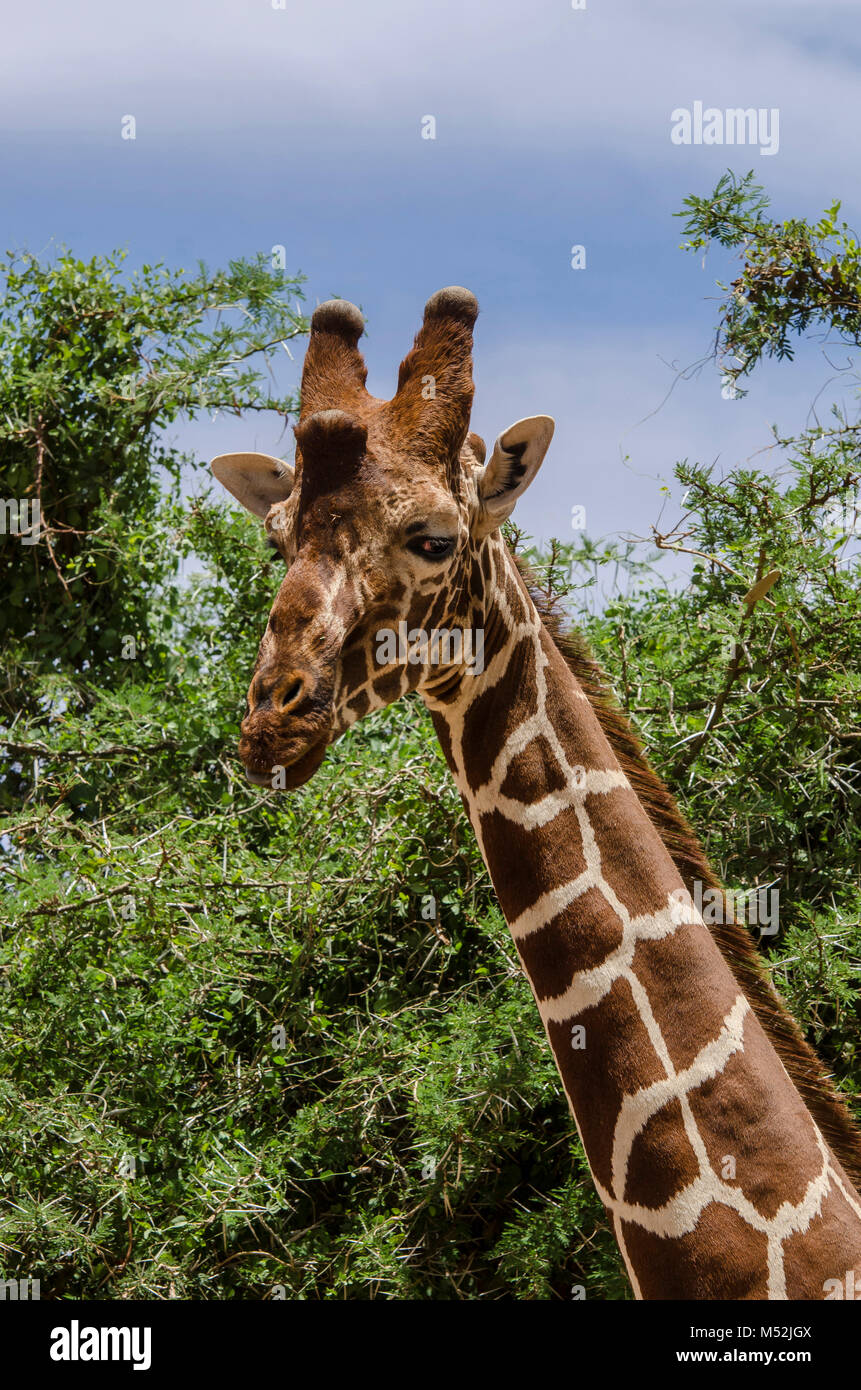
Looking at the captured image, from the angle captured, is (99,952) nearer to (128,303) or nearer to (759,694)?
(759,694)

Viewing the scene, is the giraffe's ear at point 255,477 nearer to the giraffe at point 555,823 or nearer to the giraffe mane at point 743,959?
the giraffe at point 555,823

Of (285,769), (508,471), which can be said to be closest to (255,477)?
(508,471)

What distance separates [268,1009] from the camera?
4301mm

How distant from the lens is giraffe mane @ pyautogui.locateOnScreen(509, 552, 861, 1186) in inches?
115

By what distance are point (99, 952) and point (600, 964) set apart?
242cm

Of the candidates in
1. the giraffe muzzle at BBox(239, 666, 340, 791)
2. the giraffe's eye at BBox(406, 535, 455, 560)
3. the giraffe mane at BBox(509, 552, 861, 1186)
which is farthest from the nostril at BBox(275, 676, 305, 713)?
the giraffe mane at BBox(509, 552, 861, 1186)

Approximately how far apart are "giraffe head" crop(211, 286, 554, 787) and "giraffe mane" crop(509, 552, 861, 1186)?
1.55 feet

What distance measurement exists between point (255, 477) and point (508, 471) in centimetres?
70

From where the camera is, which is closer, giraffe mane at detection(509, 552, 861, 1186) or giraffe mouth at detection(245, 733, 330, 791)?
giraffe mouth at detection(245, 733, 330, 791)

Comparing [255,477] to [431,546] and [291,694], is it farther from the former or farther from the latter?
[291,694]

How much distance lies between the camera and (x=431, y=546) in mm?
2693

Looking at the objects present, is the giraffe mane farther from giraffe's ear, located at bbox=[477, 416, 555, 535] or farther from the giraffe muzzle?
the giraffe muzzle
